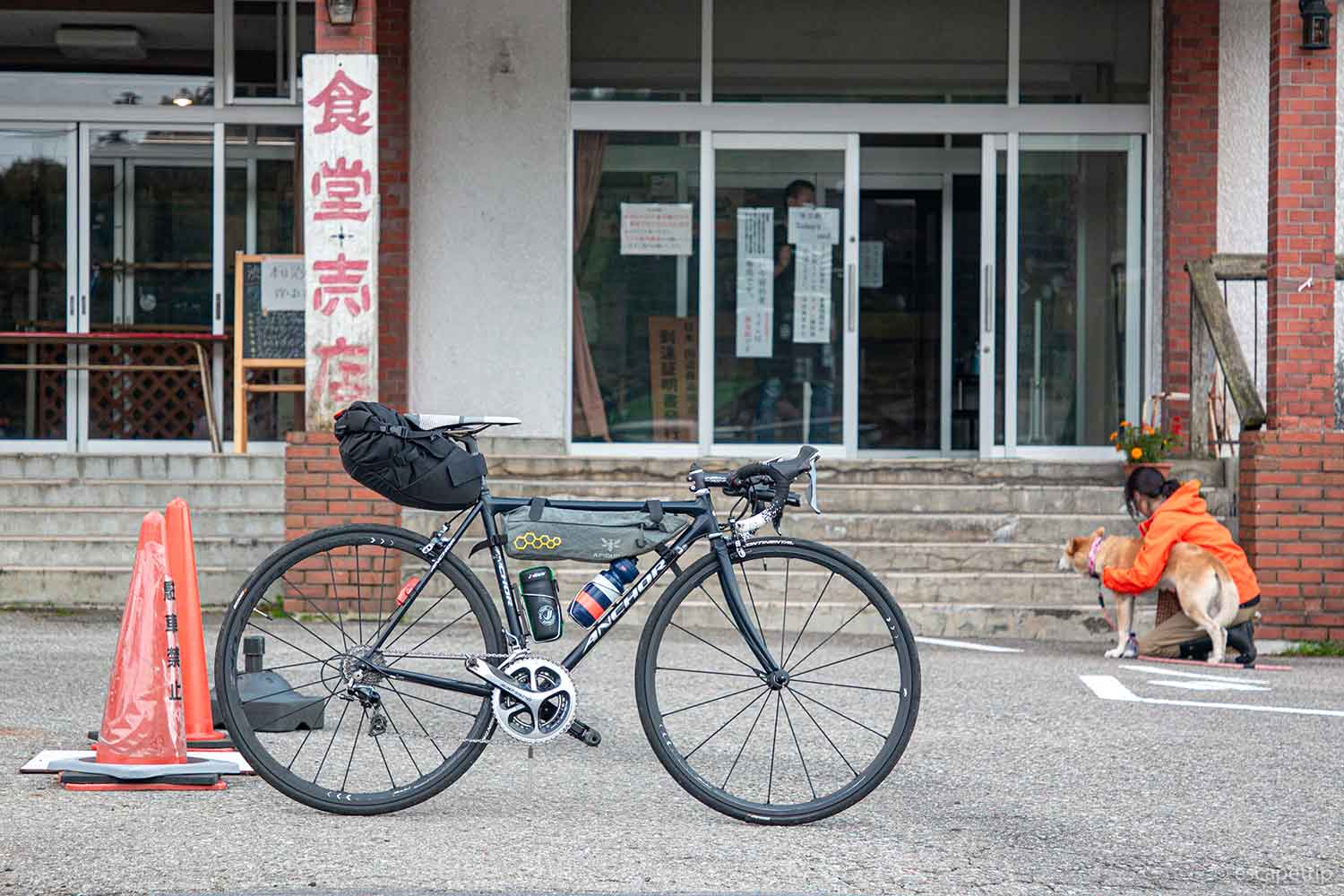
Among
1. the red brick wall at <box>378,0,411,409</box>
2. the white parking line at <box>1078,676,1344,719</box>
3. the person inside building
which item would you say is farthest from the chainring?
the person inside building

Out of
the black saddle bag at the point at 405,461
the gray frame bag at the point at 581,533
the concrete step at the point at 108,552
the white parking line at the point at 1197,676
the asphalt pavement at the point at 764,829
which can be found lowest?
the white parking line at the point at 1197,676

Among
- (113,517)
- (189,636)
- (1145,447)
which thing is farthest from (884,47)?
(189,636)

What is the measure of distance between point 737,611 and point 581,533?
1.62 feet

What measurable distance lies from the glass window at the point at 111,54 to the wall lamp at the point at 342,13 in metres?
3.73

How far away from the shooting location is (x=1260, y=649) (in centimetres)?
943

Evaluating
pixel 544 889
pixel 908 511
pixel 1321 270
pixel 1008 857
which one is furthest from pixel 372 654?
pixel 1321 270

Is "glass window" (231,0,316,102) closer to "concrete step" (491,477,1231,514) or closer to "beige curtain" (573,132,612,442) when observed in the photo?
"beige curtain" (573,132,612,442)

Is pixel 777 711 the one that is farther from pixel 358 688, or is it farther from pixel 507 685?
pixel 358 688

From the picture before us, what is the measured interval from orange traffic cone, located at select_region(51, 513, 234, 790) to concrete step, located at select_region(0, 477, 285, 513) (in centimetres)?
590

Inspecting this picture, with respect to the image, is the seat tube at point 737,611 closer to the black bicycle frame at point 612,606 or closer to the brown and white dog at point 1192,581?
the black bicycle frame at point 612,606

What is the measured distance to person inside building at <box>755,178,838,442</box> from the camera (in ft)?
41.8

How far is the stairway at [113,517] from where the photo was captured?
9.74m

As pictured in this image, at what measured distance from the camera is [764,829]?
4.58 meters

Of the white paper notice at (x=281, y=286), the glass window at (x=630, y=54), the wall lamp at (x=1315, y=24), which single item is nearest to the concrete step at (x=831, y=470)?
the white paper notice at (x=281, y=286)
